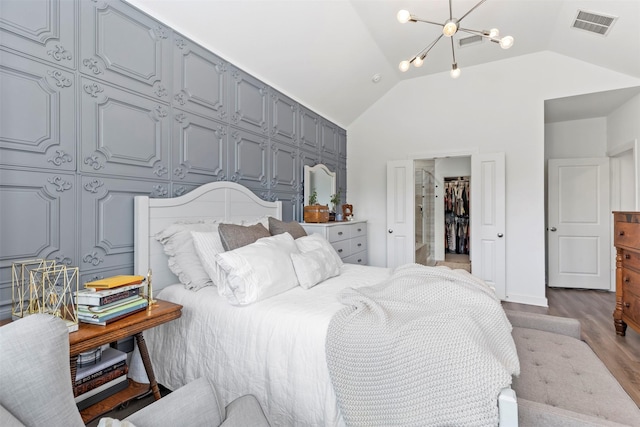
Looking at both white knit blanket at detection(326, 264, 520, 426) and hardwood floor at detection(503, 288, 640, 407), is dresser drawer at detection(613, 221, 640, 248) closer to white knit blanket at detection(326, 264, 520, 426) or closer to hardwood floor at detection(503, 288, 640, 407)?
hardwood floor at detection(503, 288, 640, 407)

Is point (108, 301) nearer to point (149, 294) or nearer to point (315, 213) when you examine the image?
point (149, 294)

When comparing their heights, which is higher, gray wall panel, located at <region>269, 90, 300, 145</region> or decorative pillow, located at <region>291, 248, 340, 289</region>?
gray wall panel, located at <region>269, 90, 300, 145</region>

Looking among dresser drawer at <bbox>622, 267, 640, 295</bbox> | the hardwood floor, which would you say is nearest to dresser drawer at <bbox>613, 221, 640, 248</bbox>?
dresser drawer at <bbox>622, 267, 640, 295</bbox>

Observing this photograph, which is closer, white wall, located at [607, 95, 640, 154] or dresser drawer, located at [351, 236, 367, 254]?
white wall, located at [607, 95, 640, 154]

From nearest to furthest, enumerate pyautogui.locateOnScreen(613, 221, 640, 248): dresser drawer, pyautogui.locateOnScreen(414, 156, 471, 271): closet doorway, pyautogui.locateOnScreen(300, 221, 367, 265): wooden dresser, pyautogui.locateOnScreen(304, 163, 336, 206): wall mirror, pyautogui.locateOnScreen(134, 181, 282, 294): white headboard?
pyautogui.locateOnScreen(134, 181, 282, 294): white headboard, pyautogui.locateOnScreen(613, 221, 640, 248): dresser drawer, pyautogui.locateOnScreen(300, 221, 367, 265): wooden dresser, pyautogui.locateOnScreen(304, 163, 336, 206): wall mirror, pyautogui.locateOnScreen(414, 156, 471, 271): closet doorway

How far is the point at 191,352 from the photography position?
1.81 meters

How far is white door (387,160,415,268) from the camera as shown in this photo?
4629 millimetres

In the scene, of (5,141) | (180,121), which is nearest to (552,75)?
(180,121)

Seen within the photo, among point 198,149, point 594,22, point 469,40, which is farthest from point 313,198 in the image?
point 594,22

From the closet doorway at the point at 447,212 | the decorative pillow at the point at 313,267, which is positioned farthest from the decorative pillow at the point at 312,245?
the closet doorway at the point at 447,212

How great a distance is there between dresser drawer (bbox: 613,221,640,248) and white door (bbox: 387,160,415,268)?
222 cm

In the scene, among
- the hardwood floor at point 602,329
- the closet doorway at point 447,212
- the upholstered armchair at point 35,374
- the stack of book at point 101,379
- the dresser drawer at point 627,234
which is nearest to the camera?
the upholstered armchair at point 35,374

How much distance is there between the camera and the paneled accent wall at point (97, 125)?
1533 millimetres

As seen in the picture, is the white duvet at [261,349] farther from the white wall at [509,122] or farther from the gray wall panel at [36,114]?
the white wall at [509,122]
